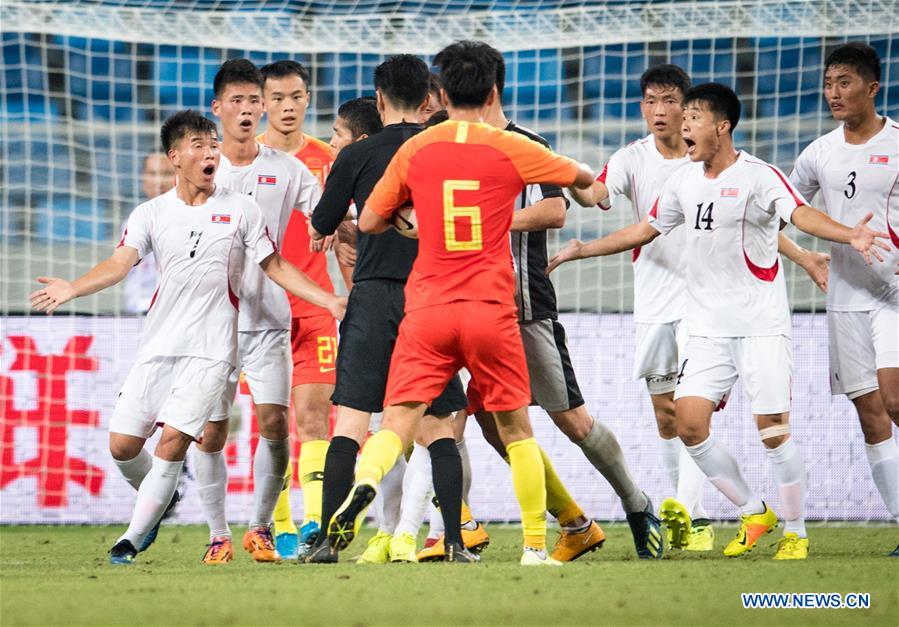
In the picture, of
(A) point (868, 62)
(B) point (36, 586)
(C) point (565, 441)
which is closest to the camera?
(B) point (36, 586)

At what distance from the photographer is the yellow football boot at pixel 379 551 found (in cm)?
638

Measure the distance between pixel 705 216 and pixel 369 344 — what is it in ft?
5.84

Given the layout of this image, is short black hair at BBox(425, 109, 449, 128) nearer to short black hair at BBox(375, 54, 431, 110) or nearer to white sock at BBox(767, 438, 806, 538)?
short black hair at BBox(375, 54, 431, 110)

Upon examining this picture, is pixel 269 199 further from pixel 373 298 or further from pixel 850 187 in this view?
pixel 850 187

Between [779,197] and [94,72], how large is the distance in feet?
30.4

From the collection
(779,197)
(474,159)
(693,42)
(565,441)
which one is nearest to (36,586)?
(474,159)

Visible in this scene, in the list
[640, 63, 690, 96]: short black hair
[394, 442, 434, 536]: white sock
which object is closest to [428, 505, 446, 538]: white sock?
[394, 442, 434, 536]: white sock

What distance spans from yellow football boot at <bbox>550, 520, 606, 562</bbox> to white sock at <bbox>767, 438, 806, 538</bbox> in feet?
2.81

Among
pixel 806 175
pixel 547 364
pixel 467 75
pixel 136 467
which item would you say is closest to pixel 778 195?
pixel 806 175

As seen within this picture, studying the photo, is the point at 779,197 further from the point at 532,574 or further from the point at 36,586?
the point at 36,586

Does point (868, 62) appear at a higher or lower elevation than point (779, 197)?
higher

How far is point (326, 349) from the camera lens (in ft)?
23.9

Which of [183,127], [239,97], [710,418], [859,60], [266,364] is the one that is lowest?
[710,418]

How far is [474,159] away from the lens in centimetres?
550
